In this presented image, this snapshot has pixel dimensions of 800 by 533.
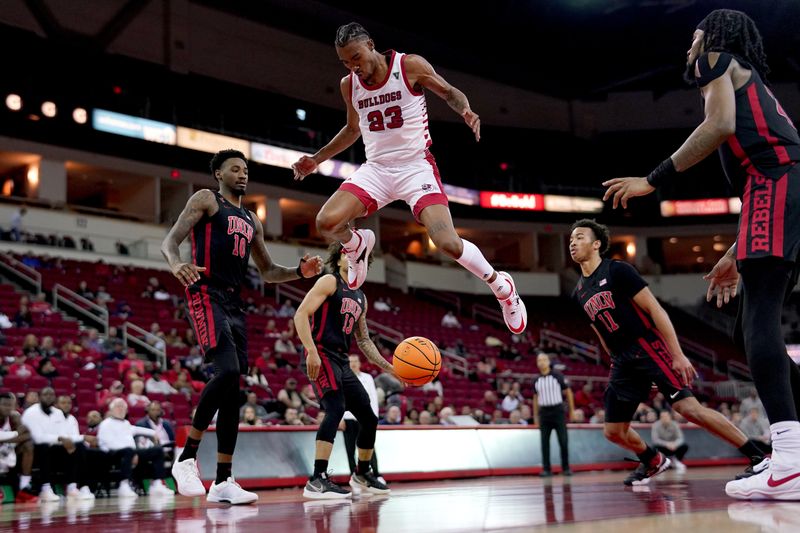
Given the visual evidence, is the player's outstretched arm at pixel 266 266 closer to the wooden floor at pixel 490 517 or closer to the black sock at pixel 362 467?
the wooden floor at pixel 490 517

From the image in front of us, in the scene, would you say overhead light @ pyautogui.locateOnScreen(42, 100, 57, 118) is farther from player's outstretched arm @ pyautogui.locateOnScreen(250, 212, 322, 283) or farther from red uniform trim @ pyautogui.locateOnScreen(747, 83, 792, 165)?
red uniform trim @ pyautogui.locateOnScreen(747, 83, 792, 165)

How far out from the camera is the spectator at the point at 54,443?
9.55 m

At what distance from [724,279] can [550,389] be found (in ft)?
26.4

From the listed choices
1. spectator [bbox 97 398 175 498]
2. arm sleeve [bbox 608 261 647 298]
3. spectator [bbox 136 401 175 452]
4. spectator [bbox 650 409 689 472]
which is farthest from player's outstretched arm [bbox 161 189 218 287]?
spectator [bbox 650 409 689 472]

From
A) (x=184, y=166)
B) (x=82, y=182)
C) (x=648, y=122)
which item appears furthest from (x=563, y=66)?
(x=82, y=182)

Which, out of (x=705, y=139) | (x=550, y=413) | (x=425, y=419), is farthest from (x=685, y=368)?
(x=425, y=419)

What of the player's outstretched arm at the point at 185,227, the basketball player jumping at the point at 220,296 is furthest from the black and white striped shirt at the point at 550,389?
the player's outstretched arm at the point at 185,227

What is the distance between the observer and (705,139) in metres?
3.88

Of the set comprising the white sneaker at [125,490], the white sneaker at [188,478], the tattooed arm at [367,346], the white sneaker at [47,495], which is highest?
the tattooed arm at [367,346]

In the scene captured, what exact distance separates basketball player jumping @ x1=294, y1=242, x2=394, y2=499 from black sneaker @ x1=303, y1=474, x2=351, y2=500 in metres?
0.02

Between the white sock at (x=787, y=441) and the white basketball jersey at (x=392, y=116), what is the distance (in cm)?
304

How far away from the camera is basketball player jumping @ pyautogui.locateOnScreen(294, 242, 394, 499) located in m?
6.73

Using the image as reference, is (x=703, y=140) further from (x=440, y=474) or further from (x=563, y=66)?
(x=563, y=66)

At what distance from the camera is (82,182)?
1159 inches
